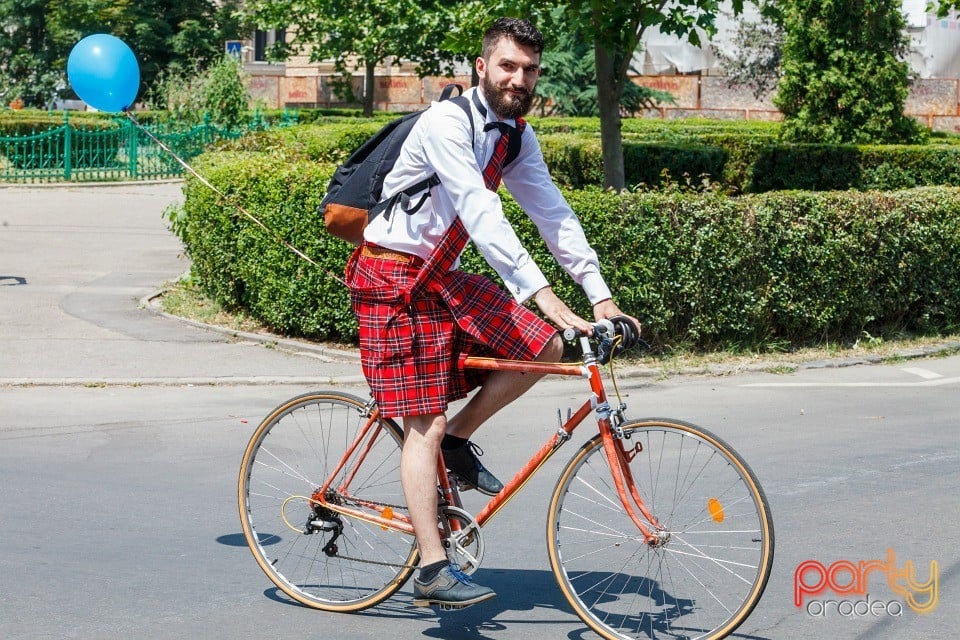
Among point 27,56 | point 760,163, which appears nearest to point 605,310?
point 760,163

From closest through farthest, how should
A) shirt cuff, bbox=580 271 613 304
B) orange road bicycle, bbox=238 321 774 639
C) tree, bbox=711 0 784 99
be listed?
orange road bicycle, bbox=238 321 774 639 → shirt cuff, bbox=580 271 613 304 → tree, bbox=711 0 784 99

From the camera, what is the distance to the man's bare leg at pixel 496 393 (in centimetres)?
427

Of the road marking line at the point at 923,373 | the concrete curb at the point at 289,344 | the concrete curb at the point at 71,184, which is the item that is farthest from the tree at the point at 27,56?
the road marking line at the point at 923,373

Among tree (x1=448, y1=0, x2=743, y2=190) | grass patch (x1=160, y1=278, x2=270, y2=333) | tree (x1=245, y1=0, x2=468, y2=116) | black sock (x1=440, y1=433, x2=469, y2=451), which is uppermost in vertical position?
tree (x1=245, y1=0, x2=468, y2=116)

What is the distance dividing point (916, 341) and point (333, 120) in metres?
25.6

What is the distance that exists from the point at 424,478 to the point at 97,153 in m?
22.1

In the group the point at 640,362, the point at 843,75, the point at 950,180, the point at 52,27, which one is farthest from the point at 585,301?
the point at 52,27

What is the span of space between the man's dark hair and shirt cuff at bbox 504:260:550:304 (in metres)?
0.70

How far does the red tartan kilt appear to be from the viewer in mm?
4277

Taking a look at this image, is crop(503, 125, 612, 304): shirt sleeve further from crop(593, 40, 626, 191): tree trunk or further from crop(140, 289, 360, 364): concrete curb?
crop(593, 40, 626, 191): tree trunk

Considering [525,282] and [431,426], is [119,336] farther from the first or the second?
[525,282]

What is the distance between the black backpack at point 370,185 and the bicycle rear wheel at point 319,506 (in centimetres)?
63

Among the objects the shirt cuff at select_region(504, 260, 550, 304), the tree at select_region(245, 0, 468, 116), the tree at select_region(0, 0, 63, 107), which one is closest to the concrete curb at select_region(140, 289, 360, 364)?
the shirt cuff at select_region(504, 260, 550, 304)

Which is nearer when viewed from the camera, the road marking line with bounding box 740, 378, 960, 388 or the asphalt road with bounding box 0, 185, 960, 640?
the asphalt road with bounding box 0, 185, 960, 640
